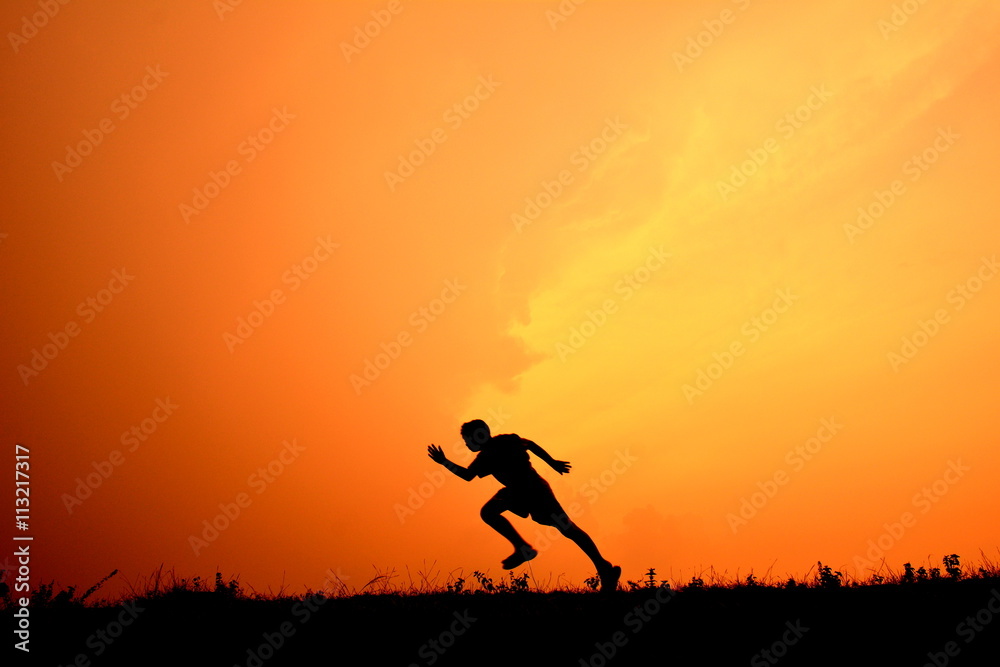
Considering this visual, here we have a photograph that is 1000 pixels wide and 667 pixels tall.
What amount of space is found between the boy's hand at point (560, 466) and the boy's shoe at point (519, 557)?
116 centimetres

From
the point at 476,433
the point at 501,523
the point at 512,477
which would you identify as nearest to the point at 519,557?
the point at 501,523

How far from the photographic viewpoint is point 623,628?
665 cm

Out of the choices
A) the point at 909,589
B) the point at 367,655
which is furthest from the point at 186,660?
the point at 909,589

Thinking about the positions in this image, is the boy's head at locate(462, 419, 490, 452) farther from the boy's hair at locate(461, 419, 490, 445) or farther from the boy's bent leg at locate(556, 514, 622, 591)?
the boy's bent leg at locate(556, 514, 622, 591)

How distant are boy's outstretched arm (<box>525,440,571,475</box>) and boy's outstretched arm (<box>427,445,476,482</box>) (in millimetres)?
916

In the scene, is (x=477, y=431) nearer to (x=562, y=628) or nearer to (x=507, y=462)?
(x=507, y=462)

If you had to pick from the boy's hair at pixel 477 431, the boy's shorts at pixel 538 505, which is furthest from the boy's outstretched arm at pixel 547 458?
the boy's hair at pixel 477 431

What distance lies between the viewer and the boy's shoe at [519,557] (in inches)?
407

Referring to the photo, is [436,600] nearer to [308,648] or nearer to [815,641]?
[308,648]

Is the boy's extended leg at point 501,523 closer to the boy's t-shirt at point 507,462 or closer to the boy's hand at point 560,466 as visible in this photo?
the boy's t-shirt at point 507,462

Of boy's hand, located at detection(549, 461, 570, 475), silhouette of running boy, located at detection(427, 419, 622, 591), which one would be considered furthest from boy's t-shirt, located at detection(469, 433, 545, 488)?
boy's hand, located at detection(549, 461, 570, 475)

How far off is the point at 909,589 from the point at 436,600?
5.27 meters

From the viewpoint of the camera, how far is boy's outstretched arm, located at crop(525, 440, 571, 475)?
10.8 meters

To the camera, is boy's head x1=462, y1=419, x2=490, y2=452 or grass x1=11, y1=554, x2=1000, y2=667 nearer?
grass x1=11, y1=554, x2=1000, y2=667
